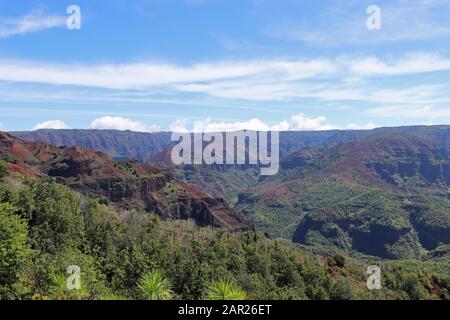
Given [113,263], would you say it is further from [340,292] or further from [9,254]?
[340,292]

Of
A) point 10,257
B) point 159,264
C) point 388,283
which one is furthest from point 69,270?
point 388,283

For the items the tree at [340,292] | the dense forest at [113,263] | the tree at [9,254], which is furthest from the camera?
the tree at [340,292]

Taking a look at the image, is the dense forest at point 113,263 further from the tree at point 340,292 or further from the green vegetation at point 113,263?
the tree at point 340,292

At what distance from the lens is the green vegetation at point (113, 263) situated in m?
30.7

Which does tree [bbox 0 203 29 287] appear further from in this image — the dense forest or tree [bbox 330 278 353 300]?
tree [bbox 330 278 353 300]

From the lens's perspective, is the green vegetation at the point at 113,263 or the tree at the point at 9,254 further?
the green vegetation at the point at 113,263

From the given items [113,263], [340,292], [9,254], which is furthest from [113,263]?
[340,292]

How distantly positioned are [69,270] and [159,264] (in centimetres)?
2568

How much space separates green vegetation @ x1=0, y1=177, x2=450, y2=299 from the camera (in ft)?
101

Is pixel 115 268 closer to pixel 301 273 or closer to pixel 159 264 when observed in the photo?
pixel 159 264

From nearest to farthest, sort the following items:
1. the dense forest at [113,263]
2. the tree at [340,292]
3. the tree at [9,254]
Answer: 1. the tree at [9,254]
2. the dense forest at [113,263]
3. the tree at [340,292]

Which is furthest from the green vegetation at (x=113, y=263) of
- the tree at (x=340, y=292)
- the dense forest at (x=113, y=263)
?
the tree at (x=340, y=292)

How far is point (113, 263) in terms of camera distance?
56.4 meters
